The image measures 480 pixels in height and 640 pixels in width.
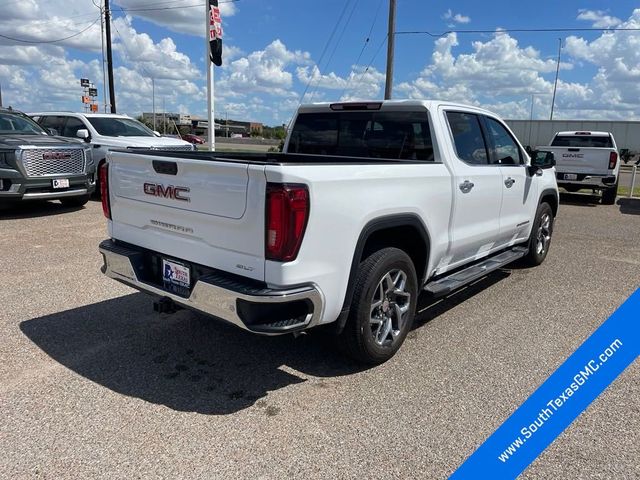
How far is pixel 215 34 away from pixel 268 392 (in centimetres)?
1168

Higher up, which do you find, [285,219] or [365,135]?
[365,135]

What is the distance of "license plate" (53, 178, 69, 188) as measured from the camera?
880 cm

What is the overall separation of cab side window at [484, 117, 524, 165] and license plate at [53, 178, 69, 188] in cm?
718

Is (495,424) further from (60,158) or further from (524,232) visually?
(60,158)

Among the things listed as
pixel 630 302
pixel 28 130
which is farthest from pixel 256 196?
pixel 28 130

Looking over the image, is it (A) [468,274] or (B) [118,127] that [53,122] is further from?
(A) [468,274]

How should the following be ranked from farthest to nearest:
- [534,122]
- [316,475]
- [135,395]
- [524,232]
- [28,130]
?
1. [534,122]
2. [28,130]
3. [524,232]
4. [135,395]
5. [316,475]

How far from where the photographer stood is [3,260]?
20.1 feet

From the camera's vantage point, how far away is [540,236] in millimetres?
6621

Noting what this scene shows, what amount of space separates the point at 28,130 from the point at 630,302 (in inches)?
410

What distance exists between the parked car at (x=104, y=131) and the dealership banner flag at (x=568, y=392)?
984 cm

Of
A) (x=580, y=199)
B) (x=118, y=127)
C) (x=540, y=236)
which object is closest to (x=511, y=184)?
(x=540, y=236)

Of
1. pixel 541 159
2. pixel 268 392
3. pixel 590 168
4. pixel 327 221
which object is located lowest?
pixel 268 392

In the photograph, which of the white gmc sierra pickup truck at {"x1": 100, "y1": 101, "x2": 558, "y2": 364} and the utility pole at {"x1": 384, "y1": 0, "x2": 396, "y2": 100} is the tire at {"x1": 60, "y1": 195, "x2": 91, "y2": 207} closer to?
the white gmc sierra pickup truck at {"x1": 100, "y1": 101, "x2": 558, "y2": 364}
